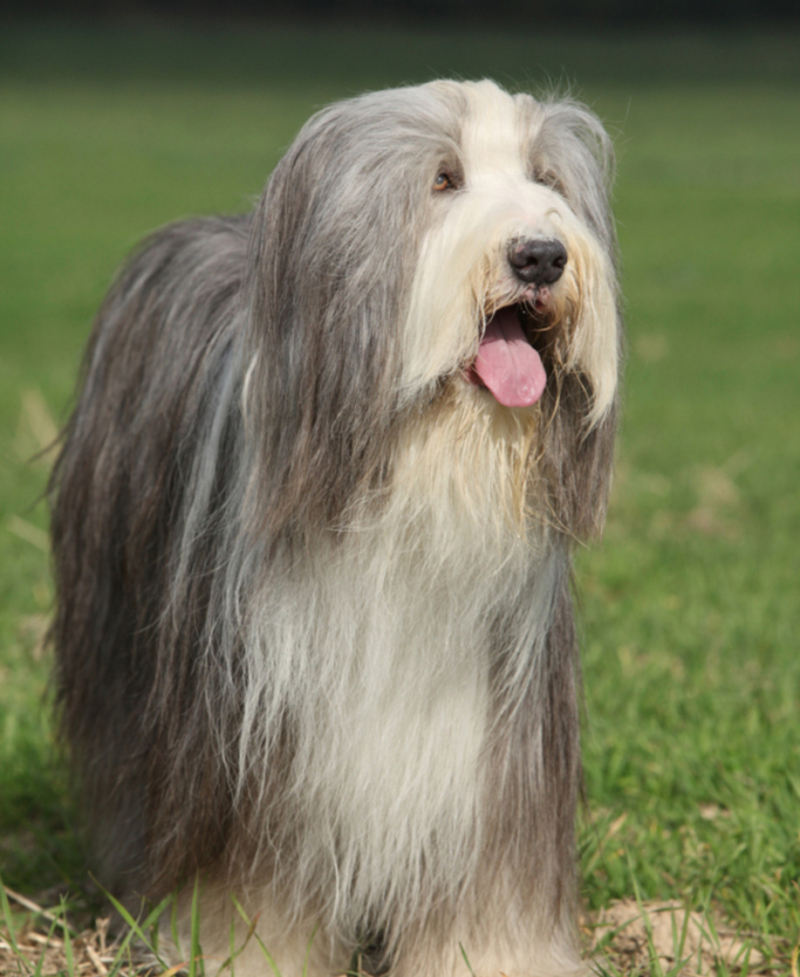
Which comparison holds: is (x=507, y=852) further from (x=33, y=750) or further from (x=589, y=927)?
(x=33, y=750)

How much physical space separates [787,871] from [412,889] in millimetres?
1078

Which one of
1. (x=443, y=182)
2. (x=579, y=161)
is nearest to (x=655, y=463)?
(x=579, y=161)

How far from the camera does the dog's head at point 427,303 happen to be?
2.33 meters

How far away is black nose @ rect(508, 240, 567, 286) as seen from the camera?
227cm

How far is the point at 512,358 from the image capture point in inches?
94.1

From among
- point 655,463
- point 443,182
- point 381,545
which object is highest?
point 443,182

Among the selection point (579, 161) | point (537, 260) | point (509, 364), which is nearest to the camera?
point (537, 260)

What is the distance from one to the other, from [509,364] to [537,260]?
20cm

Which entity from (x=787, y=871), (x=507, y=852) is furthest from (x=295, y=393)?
(x=787, y=871)

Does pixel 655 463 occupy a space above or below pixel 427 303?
below

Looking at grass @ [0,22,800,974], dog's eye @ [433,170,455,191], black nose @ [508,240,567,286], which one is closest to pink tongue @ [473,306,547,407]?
black nose @ [508,240,567,286]

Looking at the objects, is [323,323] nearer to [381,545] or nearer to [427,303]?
[427,303]

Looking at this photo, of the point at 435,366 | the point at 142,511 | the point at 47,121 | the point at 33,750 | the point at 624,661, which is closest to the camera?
the point at 435,366

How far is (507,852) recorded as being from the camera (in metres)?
2.76
